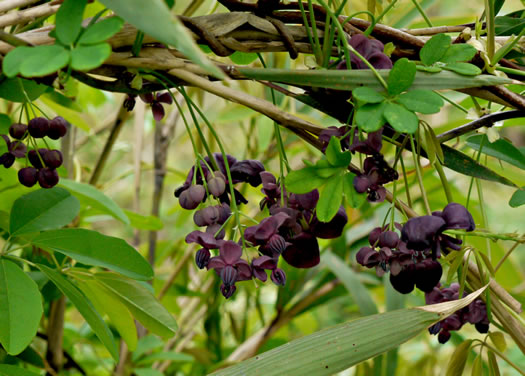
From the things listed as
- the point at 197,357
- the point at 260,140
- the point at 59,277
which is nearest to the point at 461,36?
the point at 59,277

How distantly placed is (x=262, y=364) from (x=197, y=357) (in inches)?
22.4

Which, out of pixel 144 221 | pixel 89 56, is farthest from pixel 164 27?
pixel 144 221

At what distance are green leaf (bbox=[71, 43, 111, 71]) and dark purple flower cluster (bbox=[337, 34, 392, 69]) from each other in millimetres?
146

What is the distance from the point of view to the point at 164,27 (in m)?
0.22

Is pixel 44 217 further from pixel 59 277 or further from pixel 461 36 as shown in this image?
pixel 461 36

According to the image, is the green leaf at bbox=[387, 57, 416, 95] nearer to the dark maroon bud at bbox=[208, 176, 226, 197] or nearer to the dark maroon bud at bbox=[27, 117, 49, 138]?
the dark maroon bud at bbox=[208, 176, 226, 197]

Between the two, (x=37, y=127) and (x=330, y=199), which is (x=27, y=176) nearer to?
(x=37, y=127)

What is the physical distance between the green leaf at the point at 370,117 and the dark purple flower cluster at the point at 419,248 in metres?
0.06

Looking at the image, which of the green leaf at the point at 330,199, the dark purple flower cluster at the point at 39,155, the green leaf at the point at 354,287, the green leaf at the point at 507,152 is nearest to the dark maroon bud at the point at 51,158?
the dark purple flower cluster at the point at 39,155

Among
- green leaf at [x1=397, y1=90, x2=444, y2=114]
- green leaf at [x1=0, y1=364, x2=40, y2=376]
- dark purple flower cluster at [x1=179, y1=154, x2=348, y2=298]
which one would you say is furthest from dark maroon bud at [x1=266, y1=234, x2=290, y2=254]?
green leaf at [x1=0, y1=364, x2=40, y2=376]

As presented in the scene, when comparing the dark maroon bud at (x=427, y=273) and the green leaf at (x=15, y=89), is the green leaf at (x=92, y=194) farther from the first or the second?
the dark maroon bud at (x=427, y=273)

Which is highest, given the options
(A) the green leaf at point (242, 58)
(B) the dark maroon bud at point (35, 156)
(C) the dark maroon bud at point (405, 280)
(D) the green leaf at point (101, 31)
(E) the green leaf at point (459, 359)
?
(A) the green leaf at point (242, 58)

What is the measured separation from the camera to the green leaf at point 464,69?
32 centimetres

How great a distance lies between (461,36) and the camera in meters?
0.37
